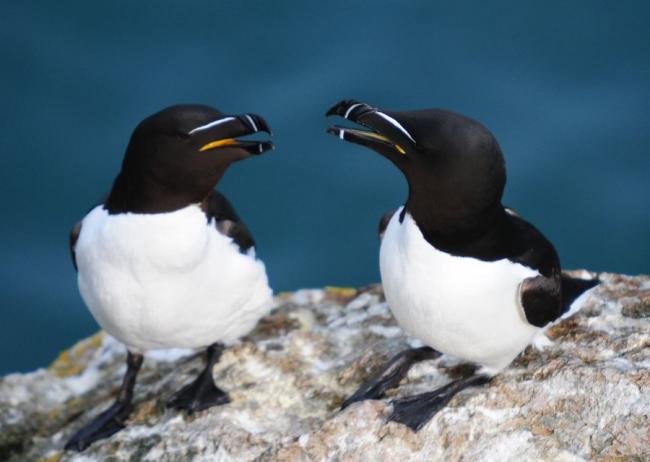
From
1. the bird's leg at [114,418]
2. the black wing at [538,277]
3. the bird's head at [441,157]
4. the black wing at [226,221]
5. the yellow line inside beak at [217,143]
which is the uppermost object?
the yellow line inside beak at [217,143]

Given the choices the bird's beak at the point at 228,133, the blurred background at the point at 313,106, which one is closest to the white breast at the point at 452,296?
the bird's beak at the point at 228,133

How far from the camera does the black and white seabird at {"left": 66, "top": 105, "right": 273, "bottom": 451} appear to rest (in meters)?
4.84

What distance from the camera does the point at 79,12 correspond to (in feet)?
31.2

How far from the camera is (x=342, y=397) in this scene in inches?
214

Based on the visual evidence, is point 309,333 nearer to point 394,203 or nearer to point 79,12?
point 394,203

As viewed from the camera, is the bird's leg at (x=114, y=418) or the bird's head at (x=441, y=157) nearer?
the bird's head at (x=441, y=157)

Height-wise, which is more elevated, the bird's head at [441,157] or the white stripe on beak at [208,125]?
the white stripe on beak at [208,125]

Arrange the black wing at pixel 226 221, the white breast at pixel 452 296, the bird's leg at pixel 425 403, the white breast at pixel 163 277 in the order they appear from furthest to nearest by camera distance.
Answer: the black wing at pixel 226 221
the white breast at pixel 163 277
the bird's leg at pixel 425 403
the white breast at pixel 452 296

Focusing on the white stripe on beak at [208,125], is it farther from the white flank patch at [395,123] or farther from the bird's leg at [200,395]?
the bird's leg at [200,395]

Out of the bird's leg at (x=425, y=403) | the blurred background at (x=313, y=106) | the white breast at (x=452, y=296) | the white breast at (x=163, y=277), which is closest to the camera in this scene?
the white breast at (x=452, y=296)

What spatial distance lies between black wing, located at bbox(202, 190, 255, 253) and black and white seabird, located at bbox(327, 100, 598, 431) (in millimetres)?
752

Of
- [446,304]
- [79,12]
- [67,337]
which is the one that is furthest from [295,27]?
[446,304]

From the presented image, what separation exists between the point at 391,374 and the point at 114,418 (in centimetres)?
147

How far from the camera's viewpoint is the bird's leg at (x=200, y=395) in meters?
5.40
